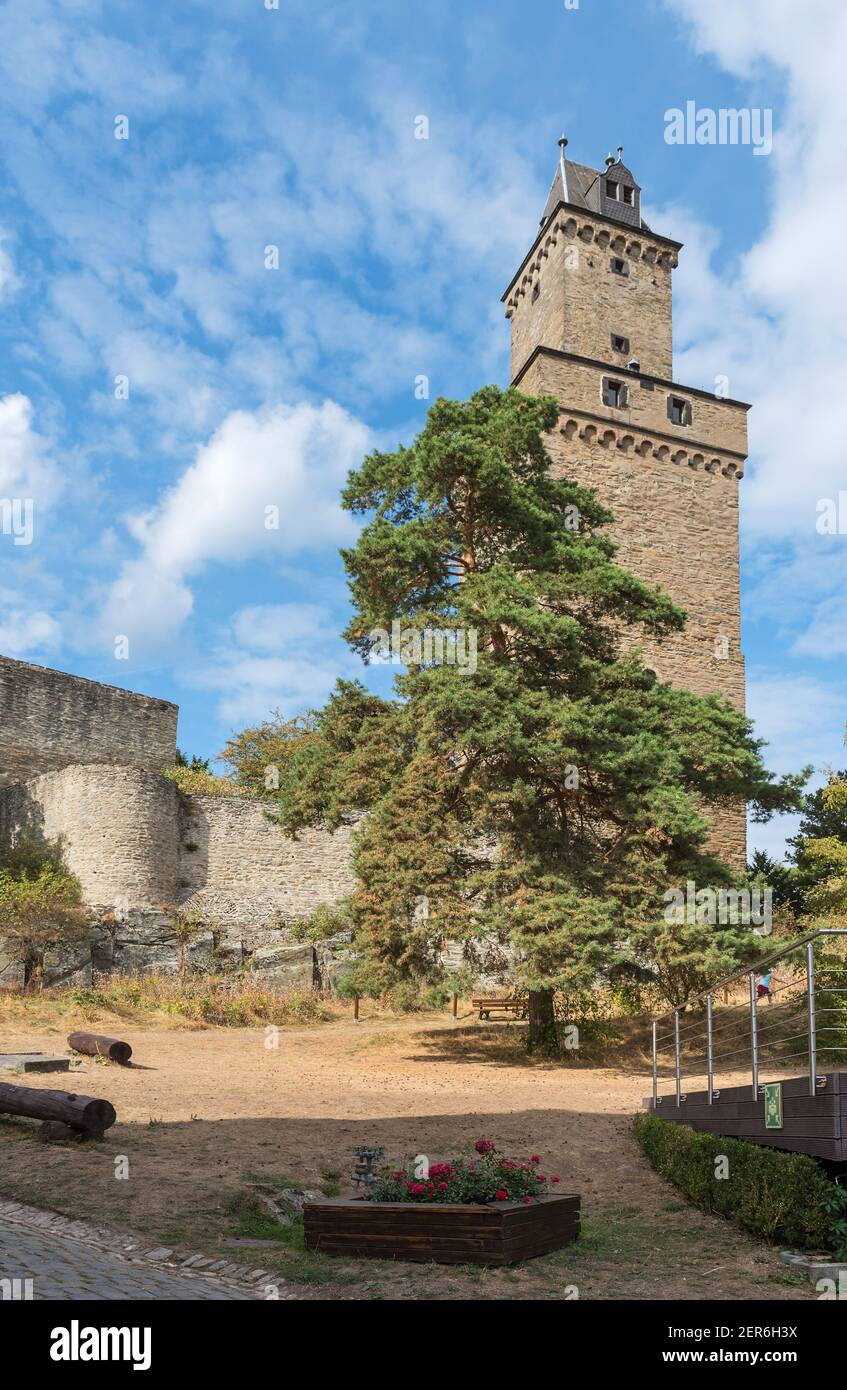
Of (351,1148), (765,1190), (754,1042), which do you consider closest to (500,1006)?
(351,1148)

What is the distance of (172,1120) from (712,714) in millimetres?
Answer: 12016

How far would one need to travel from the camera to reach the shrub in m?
7.18

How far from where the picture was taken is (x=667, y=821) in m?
17.4

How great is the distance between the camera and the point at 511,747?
17156mm

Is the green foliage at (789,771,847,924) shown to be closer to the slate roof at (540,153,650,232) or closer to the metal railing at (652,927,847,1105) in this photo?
the metal railing at (652,927,847,1105)

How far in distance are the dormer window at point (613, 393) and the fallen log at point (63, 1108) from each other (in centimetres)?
2803

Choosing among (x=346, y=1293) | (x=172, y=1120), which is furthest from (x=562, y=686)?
(x=346, y=1293)

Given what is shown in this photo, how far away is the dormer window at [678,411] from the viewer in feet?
115

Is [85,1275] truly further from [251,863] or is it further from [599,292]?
[599,292]

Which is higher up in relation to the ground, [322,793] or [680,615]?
[680,615]
